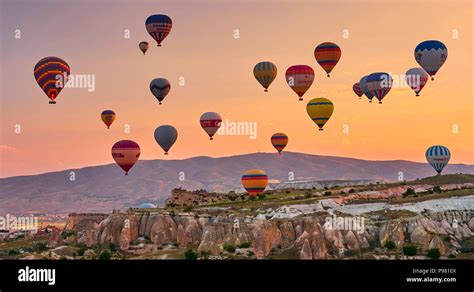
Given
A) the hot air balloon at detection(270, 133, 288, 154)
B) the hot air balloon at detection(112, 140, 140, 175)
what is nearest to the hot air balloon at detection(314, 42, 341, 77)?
the hot air balloon at detection(112, 140, 140, 175)

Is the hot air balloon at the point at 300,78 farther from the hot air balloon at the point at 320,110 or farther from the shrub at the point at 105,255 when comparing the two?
the shrub at the point at 105,255

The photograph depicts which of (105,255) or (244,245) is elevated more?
(244,245)

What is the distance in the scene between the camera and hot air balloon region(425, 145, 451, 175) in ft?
564

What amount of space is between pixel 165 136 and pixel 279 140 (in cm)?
2815

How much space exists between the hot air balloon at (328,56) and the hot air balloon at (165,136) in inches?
1104

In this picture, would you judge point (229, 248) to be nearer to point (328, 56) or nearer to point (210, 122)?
point (210, 122)

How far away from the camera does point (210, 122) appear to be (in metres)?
162

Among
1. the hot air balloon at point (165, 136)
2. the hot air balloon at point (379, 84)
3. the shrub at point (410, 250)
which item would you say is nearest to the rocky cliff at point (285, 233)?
the shrub at point (410, 250)

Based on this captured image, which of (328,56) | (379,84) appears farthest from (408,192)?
(328,56)

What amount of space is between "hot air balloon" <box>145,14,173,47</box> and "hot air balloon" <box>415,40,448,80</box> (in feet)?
120

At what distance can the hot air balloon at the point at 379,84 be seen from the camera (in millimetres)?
159625
